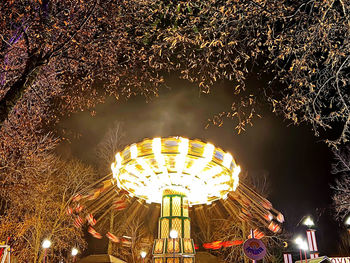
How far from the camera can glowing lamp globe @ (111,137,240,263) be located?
10.1 meters

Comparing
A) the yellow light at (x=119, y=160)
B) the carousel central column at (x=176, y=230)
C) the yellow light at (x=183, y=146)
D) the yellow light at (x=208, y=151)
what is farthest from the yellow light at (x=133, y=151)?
the carousel central column at (x=176, y=230)

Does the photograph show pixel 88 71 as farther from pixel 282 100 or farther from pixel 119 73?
pixel 282 100

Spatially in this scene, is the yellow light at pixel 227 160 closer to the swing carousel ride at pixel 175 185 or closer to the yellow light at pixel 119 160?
the swing carousel ride at pixel 175 185

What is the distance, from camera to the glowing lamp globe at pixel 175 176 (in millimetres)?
10141

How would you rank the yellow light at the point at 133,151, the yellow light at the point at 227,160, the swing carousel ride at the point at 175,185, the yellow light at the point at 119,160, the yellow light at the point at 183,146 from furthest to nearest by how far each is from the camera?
the yellow light at the point at 119,160, the yellow light at the point at 227,160, the yellow light at the point at 133,151, the swing carousel ride at the point at 175,185, the yellow light at the point at 183,146

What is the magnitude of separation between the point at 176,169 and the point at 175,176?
22.0 inches

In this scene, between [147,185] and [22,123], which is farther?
[147,185]

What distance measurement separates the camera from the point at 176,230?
11.0 meters

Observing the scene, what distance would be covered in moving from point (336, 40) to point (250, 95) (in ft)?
6.99

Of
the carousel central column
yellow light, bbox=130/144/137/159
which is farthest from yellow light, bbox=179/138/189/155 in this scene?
the carousel central column

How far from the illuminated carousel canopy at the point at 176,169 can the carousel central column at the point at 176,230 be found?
0.50 meters

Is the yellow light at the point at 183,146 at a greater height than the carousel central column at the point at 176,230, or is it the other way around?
the yellow light at the point at 183,146

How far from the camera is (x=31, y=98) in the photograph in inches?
422

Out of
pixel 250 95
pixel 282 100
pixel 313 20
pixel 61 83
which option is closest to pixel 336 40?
pixel 313 20
